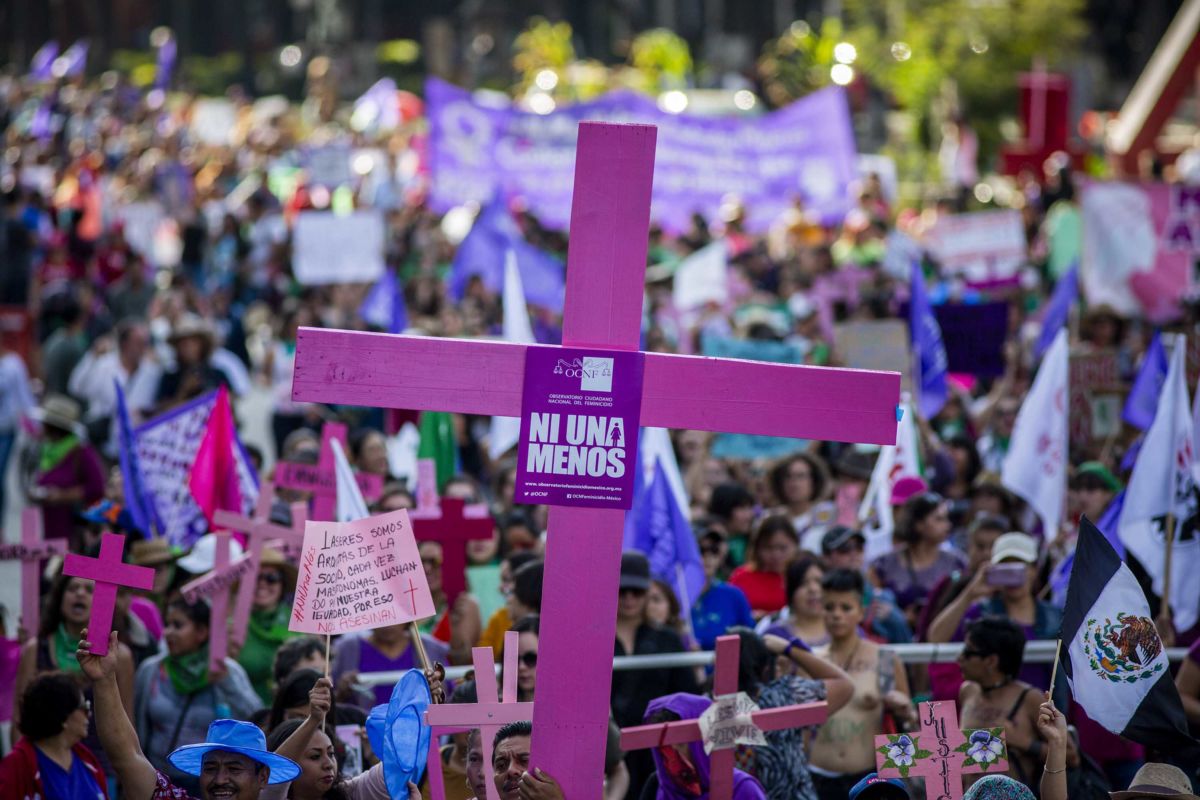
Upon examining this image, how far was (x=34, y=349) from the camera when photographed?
54.5 ft

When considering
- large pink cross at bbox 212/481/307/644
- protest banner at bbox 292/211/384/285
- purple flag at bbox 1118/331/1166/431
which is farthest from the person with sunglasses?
protest banner at bbox 292/211/384/285

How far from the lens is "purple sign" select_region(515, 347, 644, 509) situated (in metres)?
5.01

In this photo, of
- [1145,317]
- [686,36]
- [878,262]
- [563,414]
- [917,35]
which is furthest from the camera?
[686,36]

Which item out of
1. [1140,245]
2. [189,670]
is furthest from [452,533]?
[1140,245]

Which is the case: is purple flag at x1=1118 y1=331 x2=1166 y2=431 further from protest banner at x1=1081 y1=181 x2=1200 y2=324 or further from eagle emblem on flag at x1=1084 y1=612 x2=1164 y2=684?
eagle emblem on flag at x1=1084 y1=612 x2=1164 y2=684

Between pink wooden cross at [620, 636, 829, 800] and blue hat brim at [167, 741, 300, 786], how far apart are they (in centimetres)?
111

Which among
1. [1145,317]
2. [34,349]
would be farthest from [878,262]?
[34,349]

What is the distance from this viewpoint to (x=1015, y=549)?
24.6 feet

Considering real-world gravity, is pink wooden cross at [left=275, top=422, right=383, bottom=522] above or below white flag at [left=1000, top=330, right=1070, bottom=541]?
below

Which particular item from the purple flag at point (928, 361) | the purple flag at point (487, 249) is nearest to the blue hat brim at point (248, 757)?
the purple flag at point (928, 361)

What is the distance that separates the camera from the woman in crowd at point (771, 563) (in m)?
8.15

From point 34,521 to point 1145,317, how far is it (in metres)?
9.82

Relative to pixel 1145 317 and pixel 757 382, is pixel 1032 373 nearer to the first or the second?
pixel 1145 317

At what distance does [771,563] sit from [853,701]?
62.7 inches
